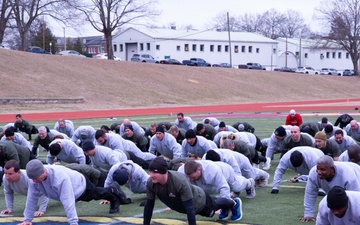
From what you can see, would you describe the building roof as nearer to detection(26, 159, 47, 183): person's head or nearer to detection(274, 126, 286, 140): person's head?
detection(274, 126, 286, 140): person's head

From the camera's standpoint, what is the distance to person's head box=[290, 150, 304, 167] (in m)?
10.3

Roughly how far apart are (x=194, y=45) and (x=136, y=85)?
39950 millimetres

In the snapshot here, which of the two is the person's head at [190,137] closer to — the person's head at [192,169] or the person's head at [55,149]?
the person's head at [55,149]

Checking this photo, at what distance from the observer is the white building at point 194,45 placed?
85.6 m

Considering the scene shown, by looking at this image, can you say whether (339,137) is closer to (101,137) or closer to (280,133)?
(280,133)

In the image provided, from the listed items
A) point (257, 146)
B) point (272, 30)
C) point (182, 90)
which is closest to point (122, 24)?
point (182, 90)

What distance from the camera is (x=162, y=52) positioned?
280ft

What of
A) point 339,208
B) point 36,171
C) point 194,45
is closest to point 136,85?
point 194,45

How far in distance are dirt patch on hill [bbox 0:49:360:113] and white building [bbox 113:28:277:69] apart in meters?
22.7

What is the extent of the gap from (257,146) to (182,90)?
3623 cm

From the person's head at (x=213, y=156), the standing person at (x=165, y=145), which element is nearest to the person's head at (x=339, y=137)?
the standing person at (x=165, y=145)

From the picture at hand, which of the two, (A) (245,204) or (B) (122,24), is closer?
(A) (245,204)

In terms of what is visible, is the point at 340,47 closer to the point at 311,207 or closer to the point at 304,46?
the point at 304,46

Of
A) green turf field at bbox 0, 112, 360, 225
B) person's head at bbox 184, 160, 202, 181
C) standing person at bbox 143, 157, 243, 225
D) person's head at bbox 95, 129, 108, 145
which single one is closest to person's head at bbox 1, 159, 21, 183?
green turf field at bbox 0, 112, 360, 225
